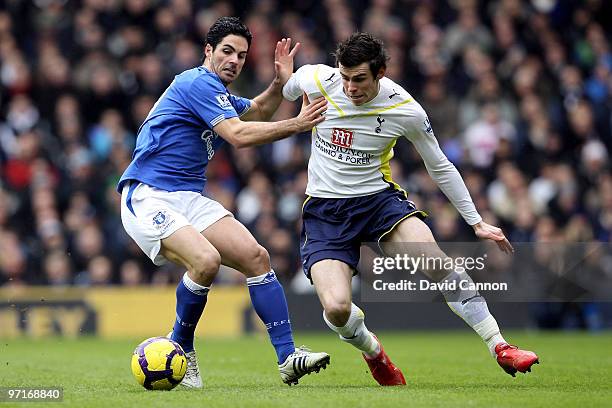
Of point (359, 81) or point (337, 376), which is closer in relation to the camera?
point (359, 81)

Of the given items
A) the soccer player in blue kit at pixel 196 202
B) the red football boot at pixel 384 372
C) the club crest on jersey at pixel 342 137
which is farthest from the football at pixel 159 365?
the club crest on jersey at pixel 342 137

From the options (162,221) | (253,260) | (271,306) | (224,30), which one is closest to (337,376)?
(271,306)

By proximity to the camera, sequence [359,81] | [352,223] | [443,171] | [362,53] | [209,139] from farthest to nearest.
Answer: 1. [209,139]
2. [352,223]
3. [443,171]
4. [359,81]
5. [362,53]

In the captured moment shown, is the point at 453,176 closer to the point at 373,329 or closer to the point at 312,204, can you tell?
the point at 312,204

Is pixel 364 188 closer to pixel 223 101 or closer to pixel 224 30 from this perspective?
pixel 223 101

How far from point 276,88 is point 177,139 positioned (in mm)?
1021

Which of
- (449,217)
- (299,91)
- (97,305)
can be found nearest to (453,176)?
(299,91)

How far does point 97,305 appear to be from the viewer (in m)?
16.0

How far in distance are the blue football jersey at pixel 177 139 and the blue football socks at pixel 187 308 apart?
0.74 meters

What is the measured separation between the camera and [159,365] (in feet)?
26.0

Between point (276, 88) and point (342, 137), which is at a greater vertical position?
point (276, 88)

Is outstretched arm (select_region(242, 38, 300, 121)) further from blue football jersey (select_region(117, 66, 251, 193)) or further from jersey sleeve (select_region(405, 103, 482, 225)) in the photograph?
jersey sleeve (select_region(405, 103, 482, 225))

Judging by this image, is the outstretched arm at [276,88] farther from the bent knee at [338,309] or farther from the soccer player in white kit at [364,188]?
the bent knee at [338,309]

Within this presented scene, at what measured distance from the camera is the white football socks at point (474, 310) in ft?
27.0
